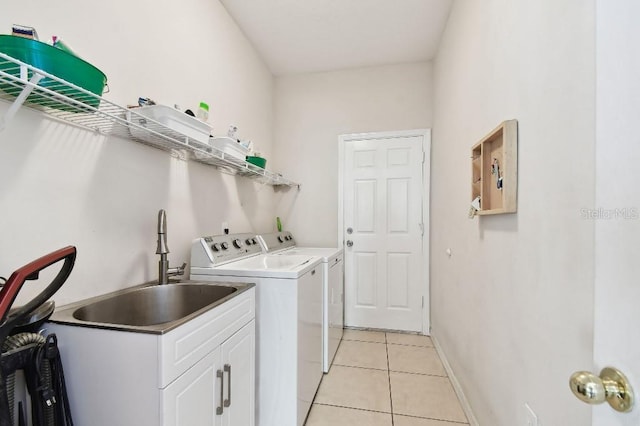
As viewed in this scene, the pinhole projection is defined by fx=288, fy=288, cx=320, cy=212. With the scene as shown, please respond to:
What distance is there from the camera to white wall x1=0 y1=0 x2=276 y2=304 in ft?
3.26

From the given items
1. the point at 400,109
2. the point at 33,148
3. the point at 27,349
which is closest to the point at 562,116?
the point at 27,349

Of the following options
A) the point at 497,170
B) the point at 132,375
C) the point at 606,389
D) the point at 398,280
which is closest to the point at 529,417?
the point at 606,389

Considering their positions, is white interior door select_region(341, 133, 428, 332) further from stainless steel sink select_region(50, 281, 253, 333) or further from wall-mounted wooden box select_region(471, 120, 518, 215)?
stainless steel sink select_region(50, 281, 253, 333)

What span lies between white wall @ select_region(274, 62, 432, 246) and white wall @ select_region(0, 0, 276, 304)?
40.9 inches

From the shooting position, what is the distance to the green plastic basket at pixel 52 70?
80 centimetres

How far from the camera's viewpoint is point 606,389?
45cm

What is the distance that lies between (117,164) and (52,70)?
1.80 feet

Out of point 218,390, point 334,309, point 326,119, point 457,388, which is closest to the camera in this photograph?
point 218,390

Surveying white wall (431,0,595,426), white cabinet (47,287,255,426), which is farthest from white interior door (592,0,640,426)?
white cabinet (47,287,255,426)

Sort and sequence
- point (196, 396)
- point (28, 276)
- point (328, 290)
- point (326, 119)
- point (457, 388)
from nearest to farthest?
point (28, 276)
point (196, 396)
point (457, 388)
point (328, 290)
point (326, 119)

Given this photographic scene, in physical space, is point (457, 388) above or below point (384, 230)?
below

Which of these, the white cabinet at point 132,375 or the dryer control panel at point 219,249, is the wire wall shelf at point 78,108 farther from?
the white cabinet at point 132,375

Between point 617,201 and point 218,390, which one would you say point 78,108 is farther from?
Result: point 617,201

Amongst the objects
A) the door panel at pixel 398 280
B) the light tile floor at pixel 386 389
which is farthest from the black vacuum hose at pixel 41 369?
the door panel at pixel 398 280
